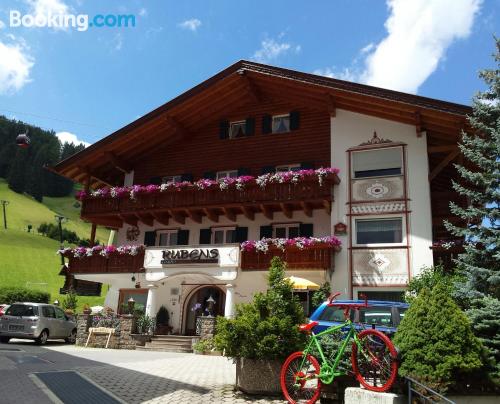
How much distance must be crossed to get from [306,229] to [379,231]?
3.06 m

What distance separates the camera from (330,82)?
20.5m

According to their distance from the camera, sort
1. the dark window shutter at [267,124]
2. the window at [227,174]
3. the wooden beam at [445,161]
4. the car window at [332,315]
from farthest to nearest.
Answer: the window at [227,174] < the dark window shutter at [267,124] < the wooden beam at [445,161] < the car window at [332,315]

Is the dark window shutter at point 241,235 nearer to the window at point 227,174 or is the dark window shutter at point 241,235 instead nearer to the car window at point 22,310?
the window at point 227,174

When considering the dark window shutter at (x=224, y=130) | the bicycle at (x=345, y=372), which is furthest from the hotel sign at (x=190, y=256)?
the bicycle at (x=345, y=372)

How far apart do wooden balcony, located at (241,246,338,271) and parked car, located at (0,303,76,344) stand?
8200 mm

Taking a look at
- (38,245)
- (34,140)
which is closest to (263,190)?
(38,245)

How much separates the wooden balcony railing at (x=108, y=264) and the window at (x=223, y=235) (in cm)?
335

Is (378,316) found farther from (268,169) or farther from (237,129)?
(237,129)

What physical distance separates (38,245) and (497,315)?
79317 mm

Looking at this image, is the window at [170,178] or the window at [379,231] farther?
the window at [170,178]

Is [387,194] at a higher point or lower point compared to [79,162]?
lower

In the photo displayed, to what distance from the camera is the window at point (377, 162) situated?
794 inches

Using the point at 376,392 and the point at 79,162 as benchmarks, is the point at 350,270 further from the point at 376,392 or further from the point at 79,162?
the point at 79,162

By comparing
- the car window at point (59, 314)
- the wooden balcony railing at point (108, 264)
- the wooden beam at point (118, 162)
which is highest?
the wooden beam at point (118, 162)
